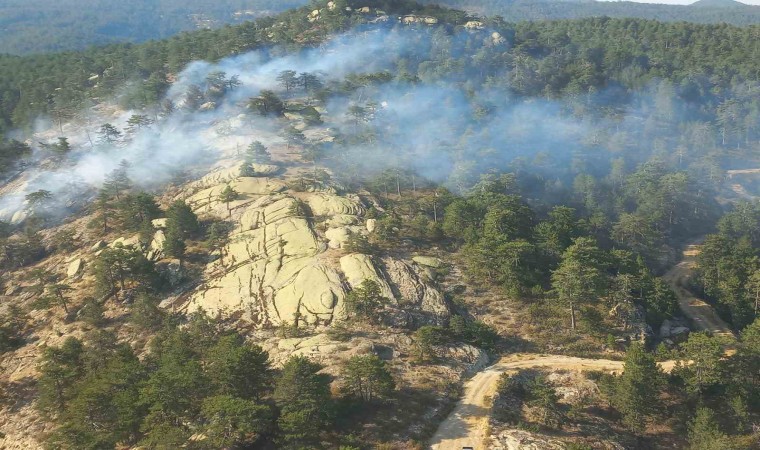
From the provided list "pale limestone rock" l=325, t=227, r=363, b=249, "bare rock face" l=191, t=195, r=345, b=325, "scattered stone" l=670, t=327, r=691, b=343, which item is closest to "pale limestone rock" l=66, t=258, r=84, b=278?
"bare rock face" l=191, t=195, r=345, b=325

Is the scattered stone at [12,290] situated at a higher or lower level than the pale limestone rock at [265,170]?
lower

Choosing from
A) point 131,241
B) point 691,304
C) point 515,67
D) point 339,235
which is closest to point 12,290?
point 131,241

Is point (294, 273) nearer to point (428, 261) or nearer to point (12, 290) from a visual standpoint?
point (428, 261)

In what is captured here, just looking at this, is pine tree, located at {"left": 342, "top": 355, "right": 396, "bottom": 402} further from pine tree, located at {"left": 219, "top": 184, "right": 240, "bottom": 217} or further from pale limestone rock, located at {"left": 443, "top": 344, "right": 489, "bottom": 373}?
pine tree, located at {"left": 219, "top": 184, "right": 240, "bottom": 217}

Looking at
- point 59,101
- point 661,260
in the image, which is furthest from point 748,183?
point 59,101

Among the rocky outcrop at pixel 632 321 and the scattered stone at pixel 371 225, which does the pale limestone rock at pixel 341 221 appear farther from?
the rocky outcrop at pixel 632 321

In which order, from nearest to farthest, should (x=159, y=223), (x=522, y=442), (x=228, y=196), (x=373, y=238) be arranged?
(x=522, y=442) < (x=373, y=238) < (x=159, y=223) < (x=228, y=196)

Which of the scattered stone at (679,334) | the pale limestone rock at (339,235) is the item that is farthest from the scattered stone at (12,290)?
the scattered stone at (679,334)
